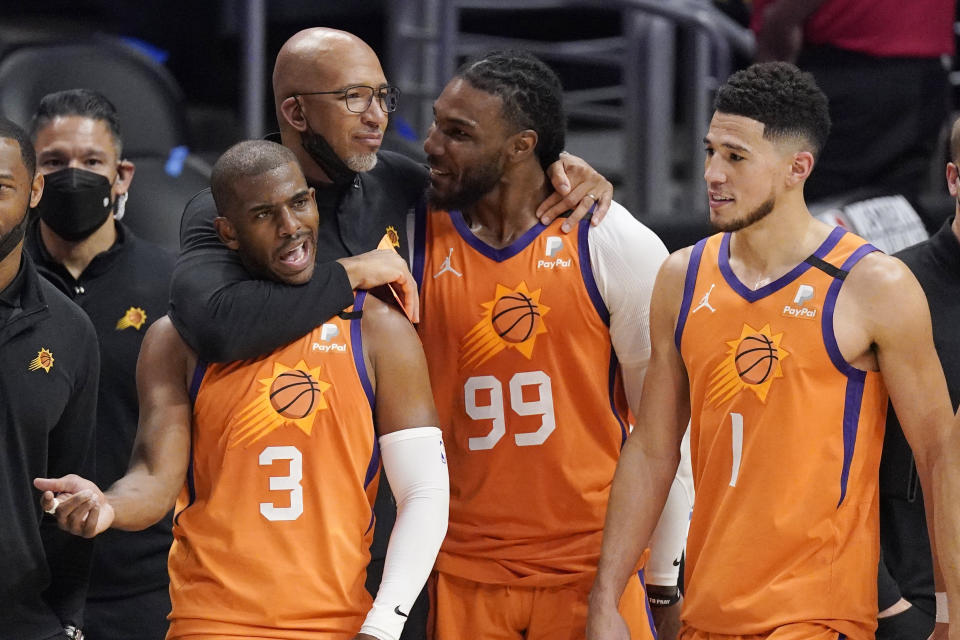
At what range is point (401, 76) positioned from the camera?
6.69 m

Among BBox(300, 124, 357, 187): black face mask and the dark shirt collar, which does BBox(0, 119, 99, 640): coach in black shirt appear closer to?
the dark shirt collar

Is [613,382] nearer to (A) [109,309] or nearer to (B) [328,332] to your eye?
(B) [328,332]

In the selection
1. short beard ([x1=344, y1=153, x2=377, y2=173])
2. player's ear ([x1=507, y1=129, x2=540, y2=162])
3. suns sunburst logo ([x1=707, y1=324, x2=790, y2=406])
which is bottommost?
suns sunburst logo ([x1=707, y1=324, x2=790, y2=406])

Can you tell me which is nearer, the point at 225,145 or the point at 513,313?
the point at 513,313

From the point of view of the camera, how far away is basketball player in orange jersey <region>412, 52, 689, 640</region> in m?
3.47

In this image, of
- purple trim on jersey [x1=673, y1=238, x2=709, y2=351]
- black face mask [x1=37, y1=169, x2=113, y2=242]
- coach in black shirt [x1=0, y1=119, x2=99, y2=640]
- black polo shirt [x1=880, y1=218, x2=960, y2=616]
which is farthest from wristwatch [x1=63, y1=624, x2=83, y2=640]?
black polo shirt [x1=880, y1=218, x2=960, y2=616]

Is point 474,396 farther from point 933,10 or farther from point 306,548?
point 933,10

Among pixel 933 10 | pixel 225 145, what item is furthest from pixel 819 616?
pixel 225 145

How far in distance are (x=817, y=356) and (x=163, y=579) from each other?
79.7 inches

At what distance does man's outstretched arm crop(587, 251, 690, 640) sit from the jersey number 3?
0.25m

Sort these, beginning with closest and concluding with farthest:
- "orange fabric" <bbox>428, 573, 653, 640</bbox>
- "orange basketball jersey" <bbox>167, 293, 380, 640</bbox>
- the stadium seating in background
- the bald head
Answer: "orange basketball jersey" <bbox>167, 293, 380, 640</bbox>, the bald head, "orange fabric" <bbox>428, 573, 653, 640</bbox>, the stadium seating in background

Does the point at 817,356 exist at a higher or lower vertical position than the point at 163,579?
higher

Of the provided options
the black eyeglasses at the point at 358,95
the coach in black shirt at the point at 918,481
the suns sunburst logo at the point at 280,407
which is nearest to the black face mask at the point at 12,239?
the suns sunburst logo at the point at 280,407

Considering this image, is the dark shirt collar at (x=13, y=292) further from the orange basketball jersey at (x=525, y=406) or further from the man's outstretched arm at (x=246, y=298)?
Result: the orange basketball jersey at (x=525, y=406)
